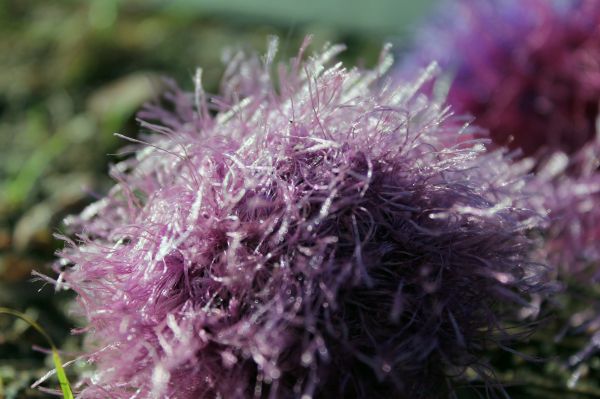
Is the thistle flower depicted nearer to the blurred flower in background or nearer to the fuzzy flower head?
the blurred flower in background

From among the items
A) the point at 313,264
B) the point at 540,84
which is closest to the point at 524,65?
the point at 540,84

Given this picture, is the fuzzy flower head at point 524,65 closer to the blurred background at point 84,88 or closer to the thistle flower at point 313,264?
the blurred background at point 84,88

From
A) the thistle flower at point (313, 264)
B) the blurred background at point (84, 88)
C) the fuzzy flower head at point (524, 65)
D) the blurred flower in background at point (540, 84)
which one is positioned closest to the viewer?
the thistle flower at point (313, 264)

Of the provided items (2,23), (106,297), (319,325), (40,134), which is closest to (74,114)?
(40,134)

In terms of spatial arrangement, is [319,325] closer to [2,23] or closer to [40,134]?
[40,134]

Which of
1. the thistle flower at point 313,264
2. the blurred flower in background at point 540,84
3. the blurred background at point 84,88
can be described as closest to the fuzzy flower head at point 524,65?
the blurred flower in background at point 540,84

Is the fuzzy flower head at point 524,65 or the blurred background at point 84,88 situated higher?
the fuzzy flower head at point 524,65

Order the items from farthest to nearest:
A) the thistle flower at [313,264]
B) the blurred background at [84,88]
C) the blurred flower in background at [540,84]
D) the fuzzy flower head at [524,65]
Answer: the fuzzy flower head at [524,65] → the blurred flower in background at [540,84] → the blurred background at [84,88] → the thistle flower at [313,264]
